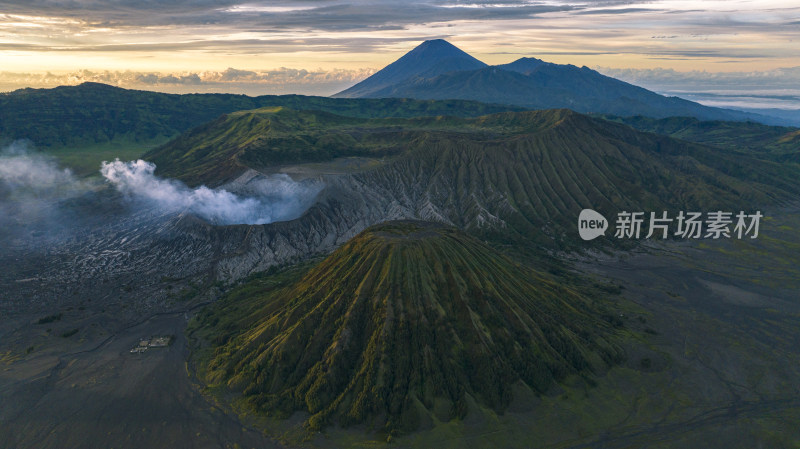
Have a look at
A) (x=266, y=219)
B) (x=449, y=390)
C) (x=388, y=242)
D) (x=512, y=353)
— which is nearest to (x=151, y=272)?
(x=266, y=219)

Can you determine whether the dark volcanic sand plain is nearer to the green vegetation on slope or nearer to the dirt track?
the dirt track

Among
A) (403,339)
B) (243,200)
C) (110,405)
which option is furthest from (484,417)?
(243,200)

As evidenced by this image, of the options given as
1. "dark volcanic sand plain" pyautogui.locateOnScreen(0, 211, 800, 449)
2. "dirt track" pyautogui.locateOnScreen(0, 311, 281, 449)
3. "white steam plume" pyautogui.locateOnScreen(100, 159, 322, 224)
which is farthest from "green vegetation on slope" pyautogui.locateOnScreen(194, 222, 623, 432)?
"white steam plume" pyautogui.locateOnScreen(100, 159, 322, 224)

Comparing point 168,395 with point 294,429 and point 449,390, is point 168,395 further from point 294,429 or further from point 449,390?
point 449,390

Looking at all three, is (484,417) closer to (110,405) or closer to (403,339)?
(403,339)

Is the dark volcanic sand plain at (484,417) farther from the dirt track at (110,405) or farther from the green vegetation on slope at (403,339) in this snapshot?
the green vegetation on slope at (403,339)
